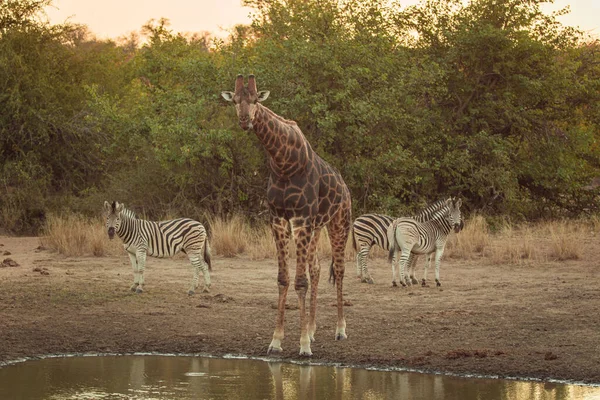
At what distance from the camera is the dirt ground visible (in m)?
8.88

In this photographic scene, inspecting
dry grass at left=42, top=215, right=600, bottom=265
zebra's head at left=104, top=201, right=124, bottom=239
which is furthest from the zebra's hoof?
dry grass at left=42, top=215, right=600, bottom=265

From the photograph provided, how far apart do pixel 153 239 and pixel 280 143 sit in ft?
14.6

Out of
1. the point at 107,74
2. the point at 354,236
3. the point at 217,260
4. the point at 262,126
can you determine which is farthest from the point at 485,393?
the point at 107,74

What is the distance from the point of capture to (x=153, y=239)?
12.8 metres

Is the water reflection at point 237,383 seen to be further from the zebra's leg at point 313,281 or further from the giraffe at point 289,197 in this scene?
the zebra's leg at point 313,281

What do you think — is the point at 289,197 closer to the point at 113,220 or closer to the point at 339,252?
the point at 339,252

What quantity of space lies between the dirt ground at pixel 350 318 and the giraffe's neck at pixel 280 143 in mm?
1792

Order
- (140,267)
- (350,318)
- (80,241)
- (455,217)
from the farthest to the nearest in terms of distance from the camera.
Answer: (80,241)
(455,217)
(140,267)
(350,318)

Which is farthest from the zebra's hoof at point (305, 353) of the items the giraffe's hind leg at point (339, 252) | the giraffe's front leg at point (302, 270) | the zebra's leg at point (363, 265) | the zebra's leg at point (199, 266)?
the zebra's leg at point (363, 265)

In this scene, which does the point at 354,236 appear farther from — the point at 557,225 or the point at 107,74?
the point at 107,74

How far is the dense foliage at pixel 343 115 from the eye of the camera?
2031 centimetres

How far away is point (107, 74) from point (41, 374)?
755 inches

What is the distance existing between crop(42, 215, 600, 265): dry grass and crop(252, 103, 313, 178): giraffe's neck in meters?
7.47

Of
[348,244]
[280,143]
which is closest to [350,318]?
[280,143]
